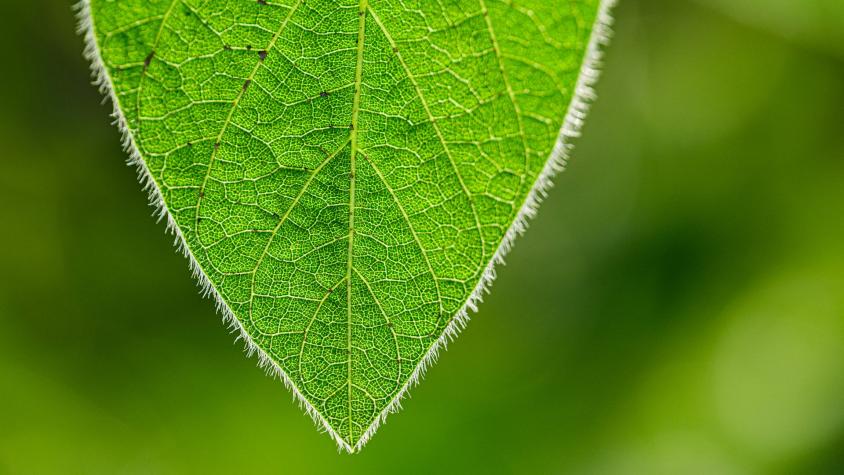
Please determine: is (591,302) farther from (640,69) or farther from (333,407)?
(333,407)

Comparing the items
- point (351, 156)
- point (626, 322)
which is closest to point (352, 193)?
point (351, 156)

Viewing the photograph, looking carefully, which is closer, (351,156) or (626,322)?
(351,156)

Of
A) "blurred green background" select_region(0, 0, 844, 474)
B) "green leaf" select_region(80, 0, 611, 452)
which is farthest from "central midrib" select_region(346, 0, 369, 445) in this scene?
"blurred green background" select_region(0, 0, 844, 474)

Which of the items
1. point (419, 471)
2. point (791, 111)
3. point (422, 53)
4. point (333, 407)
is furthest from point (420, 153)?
point (791, 111)

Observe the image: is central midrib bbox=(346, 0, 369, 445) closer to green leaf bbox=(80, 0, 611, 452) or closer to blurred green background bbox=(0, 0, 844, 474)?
green leaf bbox=(80, 0, 611, 452)

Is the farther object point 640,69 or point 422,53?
point 640,69

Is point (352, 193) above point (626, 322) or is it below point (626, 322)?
above

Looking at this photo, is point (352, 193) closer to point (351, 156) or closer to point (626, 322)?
point (351, 156)
